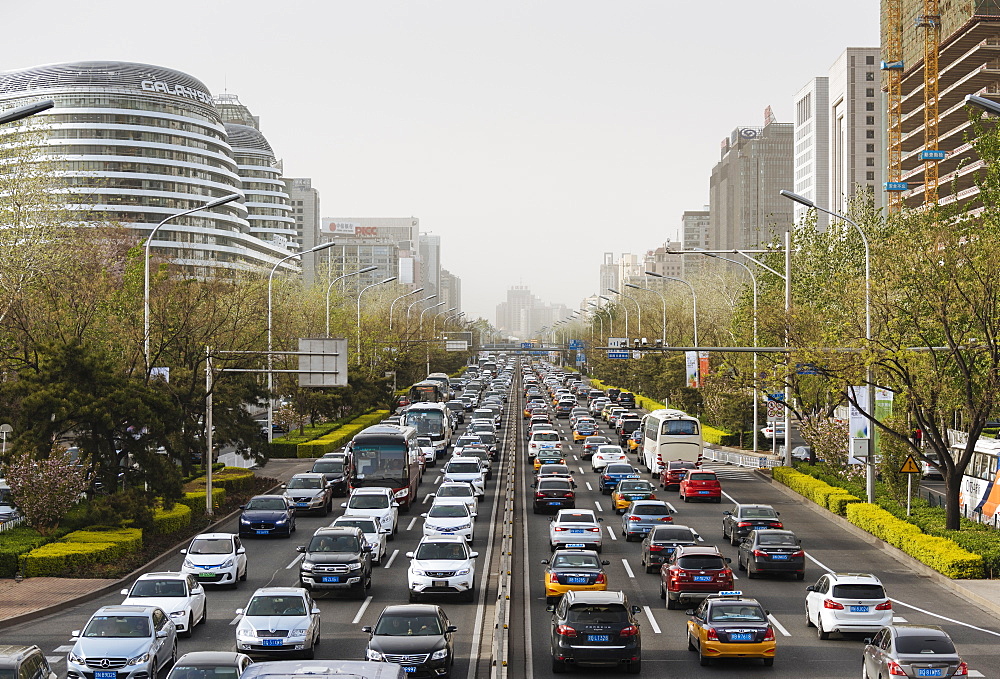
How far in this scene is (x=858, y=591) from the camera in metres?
21.8

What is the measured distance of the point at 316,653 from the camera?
20.4 m

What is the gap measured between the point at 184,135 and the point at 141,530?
117 meters

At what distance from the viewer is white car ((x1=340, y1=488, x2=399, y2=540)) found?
114 feet

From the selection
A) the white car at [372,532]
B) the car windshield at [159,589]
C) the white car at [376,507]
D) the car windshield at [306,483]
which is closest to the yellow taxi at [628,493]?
the white car at [376,507]

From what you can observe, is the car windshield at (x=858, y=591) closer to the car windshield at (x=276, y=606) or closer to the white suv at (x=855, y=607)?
the white suv at (x=855, y=607)

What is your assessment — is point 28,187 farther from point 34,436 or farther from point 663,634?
point 663,634

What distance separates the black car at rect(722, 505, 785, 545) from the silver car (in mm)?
18766

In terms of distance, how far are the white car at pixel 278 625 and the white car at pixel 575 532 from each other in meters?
11.8

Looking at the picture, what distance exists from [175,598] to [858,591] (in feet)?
44.8

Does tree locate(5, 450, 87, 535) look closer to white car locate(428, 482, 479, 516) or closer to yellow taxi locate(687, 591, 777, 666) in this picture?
white car locate(428, 482, 479, 516)

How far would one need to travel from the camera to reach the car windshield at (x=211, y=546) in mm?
27969

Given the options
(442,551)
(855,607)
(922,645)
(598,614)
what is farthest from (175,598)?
(922,645)

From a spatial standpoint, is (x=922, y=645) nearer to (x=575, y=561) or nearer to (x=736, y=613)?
(x=736, y=613)

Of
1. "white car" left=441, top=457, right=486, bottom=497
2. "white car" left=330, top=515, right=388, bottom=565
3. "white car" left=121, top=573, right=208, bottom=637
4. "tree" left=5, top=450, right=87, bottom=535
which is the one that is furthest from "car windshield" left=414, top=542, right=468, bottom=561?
"white car" left=441, top=457, right=486, bottom=497
